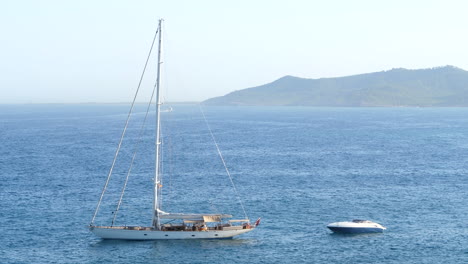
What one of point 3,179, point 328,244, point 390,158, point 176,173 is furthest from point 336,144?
point 328,244

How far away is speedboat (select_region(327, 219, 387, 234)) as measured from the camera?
72625mm

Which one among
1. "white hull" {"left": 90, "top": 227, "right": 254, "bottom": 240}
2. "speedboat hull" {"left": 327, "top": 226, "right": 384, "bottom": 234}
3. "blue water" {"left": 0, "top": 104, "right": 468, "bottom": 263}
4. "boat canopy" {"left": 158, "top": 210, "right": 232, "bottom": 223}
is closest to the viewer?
"blue water" {"left": 0, "top": 104, "right": 468, "bottom": 263}

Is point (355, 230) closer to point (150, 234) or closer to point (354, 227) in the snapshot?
point (354, 227)

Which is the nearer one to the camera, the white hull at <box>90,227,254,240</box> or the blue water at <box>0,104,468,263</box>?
the blue water at <box>0,104,468,263</box>

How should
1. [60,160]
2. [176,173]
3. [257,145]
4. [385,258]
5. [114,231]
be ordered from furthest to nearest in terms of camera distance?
1. [257,145]
2. [60,160]
3. [176,173]
4. [114,231]
5. [385,258]

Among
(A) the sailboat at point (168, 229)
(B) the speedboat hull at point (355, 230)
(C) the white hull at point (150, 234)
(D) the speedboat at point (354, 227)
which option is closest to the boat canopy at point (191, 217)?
(A) the sailboat at point (168, 229)

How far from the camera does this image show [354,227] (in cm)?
7281

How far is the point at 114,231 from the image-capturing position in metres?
68.4

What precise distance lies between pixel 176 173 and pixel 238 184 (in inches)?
686

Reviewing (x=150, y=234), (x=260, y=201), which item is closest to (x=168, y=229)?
(x=150, y=234)

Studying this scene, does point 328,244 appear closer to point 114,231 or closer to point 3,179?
point 114,231

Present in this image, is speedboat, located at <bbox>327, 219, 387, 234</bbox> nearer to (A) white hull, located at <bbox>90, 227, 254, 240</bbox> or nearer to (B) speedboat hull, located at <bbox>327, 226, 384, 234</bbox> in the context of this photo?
(B) speedboat hull, located at <bbox>327, 226, 384, 234</bbox>

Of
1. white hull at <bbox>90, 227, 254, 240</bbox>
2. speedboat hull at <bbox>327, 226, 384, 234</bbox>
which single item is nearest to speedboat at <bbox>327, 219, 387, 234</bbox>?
speedboat hull at <bbox>327, 226, 384, 234</bbox>

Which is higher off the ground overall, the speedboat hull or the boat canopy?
the boat canopy
